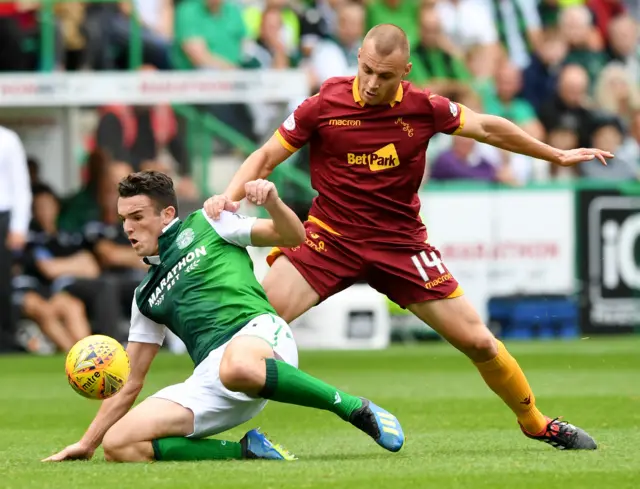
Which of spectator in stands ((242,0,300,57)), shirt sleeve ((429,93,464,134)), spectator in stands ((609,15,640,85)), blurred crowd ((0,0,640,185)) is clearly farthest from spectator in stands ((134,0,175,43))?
shirt sleeve ((429,93,464,134))

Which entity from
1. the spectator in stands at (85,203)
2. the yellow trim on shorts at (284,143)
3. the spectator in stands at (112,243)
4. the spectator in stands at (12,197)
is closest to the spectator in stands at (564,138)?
the spectator in stands at (112,243)

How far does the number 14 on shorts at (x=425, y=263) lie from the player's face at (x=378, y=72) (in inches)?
35.2

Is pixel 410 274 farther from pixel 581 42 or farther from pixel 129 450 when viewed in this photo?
pixel 581 42

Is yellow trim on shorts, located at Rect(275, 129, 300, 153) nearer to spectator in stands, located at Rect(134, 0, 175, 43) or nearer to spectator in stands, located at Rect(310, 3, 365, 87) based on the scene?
spectator in stands, located at Rect(134, 0, 175, 43)

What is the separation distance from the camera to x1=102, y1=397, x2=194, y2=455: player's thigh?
23.2 feet

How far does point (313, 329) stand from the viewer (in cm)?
1727

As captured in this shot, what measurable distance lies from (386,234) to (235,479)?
7.23 ft

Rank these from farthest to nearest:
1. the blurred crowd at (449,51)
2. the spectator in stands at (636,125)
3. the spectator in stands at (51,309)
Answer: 1. the spectator in stands at (636,125)
2. the blurred crowd at (449,51)
3. the spectator in stands at (51,309)

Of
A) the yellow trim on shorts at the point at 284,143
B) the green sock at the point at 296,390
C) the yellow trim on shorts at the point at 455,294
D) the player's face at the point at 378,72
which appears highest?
the player's face at the point at 378,72

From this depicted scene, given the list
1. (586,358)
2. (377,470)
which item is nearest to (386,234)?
(377,470)

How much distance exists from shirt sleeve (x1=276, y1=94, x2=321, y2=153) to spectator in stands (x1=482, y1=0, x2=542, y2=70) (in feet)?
43.4

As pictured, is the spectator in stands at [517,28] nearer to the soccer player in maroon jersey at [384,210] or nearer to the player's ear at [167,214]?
the soccer player in maroon jersey at [384,210]

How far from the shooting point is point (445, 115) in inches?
316

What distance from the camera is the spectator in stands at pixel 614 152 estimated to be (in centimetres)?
1941
